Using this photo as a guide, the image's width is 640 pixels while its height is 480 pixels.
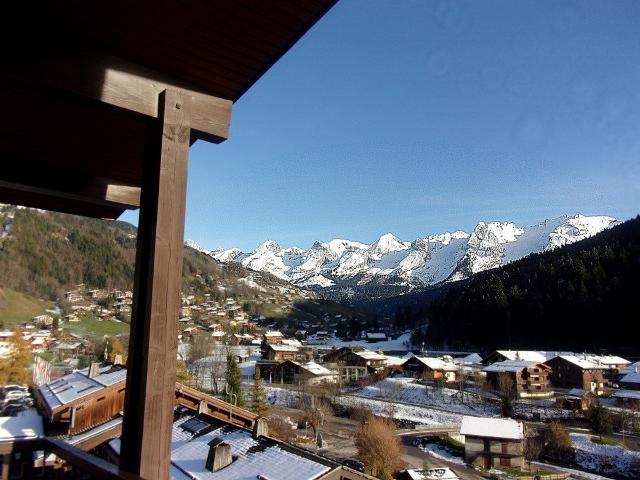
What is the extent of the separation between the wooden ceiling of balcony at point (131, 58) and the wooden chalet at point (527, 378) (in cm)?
3637

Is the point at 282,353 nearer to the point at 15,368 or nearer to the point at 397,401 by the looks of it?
the point at 397,401

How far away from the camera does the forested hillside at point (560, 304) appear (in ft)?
175

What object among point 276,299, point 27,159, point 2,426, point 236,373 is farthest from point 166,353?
point 276,299

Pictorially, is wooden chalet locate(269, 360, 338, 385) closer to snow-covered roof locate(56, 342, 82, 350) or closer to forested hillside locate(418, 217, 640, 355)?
snow-covered roof locate(56, 342, 82, 350)

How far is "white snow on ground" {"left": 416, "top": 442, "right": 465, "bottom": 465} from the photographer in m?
22.0

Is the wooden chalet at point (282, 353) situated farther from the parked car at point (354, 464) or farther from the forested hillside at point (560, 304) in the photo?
the parked car at point (354, 464)

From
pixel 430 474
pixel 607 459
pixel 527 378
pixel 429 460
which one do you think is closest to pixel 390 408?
pixel 429 460

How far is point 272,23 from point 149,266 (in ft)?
3.64

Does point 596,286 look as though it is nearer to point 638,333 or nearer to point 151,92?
point 638,333

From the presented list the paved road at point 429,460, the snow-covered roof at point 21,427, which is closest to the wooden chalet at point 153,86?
the snow-covered roof at point 21,427

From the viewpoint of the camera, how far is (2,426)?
10516 mm

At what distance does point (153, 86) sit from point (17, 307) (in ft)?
250

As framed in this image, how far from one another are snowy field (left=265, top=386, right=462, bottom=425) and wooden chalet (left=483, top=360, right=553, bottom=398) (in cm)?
813

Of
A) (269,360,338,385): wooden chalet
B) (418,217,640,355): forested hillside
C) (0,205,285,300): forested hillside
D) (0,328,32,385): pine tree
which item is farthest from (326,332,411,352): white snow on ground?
(0,328,32,385): pine tree
